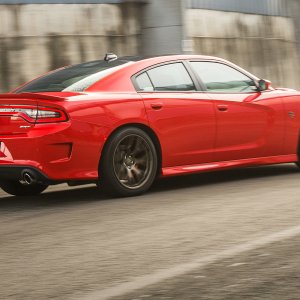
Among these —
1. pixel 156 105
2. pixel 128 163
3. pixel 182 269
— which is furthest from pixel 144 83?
pixel 182 269

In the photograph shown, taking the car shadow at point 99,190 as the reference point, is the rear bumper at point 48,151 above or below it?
above

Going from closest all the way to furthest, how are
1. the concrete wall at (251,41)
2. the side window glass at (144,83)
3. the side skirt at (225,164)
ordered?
1. the side window glass at (144,83)
2. the side skirt at (225,164)
3. the concrete wall at (251,41)

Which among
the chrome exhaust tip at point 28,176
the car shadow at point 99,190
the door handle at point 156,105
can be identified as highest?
the door handle at point 156,105

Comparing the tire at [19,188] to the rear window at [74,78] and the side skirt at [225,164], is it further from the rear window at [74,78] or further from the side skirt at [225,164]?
the side skirt at [225,164]

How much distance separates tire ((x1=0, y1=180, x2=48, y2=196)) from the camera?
380 inches

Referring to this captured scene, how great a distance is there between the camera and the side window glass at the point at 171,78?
30.7ft

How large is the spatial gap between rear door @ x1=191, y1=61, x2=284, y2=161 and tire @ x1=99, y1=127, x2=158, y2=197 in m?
0.94

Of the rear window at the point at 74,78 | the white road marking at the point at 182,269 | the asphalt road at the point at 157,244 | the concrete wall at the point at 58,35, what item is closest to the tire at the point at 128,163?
the asphalt road at the point at 157,244

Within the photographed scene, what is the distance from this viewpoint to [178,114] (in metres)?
9.23

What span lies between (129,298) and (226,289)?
0.50m

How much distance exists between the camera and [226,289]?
16.1 feet

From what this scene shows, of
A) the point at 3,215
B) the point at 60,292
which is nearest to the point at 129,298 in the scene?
the point at 60,292

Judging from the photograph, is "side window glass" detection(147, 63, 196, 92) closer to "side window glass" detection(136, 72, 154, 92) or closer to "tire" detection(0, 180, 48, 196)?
"side window glass" detection(136, 72, 154, 92)

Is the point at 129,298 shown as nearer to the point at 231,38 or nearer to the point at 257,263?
the point at 257,263
